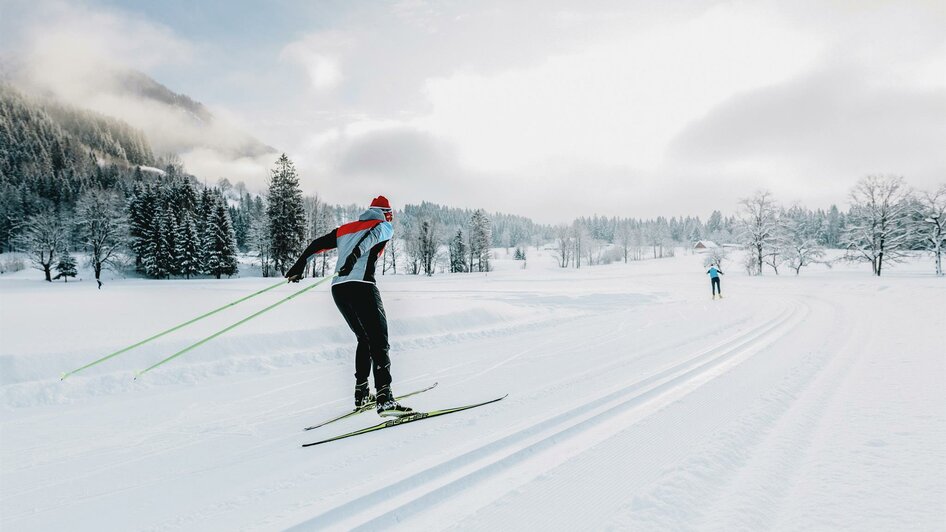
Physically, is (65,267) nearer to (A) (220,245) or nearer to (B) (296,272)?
(A) (220,245)

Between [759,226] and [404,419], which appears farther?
[759,226]

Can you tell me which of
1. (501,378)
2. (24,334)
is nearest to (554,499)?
(501,378)

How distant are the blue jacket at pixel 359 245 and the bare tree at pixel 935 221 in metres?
55.0

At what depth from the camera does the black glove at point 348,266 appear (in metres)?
4.39

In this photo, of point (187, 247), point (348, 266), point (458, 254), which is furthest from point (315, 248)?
point (458, 254)

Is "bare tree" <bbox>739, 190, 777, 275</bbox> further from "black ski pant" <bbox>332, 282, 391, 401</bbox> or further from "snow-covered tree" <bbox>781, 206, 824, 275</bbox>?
"black ski pant" <bbox>332, 282, 391, 401</bbox>

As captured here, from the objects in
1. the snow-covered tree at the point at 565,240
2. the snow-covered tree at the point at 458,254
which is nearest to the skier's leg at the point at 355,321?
the snow-covered tree at the point at 458,254

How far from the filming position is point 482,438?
3.71m

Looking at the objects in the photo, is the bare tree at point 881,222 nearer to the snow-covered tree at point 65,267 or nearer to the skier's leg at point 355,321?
the skier's leg at point 355,321

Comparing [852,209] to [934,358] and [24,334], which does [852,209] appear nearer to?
[934,358]

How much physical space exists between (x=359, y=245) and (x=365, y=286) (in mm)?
448

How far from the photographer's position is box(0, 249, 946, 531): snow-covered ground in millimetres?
2615

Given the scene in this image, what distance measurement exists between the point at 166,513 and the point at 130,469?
0.94 metres

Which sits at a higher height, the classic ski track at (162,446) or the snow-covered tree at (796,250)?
the snow-covered tree at (796,250)
